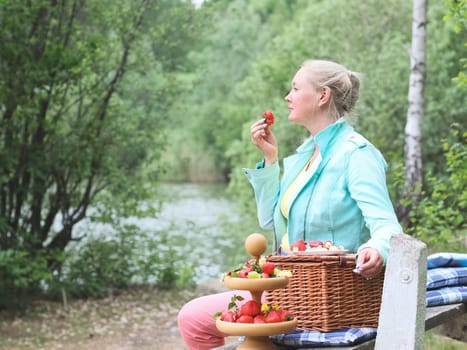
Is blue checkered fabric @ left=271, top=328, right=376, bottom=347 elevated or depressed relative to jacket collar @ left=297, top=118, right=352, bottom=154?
depressed

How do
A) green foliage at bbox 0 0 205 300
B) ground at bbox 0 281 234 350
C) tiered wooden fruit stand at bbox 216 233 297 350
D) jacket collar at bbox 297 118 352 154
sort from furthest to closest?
A: green foliage at bbox 0 0 205 300
ground at bbox 0 281 234 350
jacket collar at bbox 297 118 352 154
tiered wooden fruit stand at bbox 216 233 297 350

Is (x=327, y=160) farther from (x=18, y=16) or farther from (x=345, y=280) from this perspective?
(x=18, y=16)

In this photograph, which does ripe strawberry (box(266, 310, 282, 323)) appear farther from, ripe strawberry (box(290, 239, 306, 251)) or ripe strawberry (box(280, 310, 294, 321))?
ripe strawberry (box(290, 239, 306, 251))

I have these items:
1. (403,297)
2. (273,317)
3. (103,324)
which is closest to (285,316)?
(273,317)

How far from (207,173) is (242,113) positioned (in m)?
3.01

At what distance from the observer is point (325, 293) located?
257 centimetres

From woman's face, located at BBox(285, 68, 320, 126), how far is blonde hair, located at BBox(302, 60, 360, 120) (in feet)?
0.08

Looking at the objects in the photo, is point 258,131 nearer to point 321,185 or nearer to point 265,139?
point 265,139

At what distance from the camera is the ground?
7824 millimetres

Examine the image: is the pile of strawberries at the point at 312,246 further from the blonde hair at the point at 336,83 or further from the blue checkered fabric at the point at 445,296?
the blue checkered fabric at the point at 445,296

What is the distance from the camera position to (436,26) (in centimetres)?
1656

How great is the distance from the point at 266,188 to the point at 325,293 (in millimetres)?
689

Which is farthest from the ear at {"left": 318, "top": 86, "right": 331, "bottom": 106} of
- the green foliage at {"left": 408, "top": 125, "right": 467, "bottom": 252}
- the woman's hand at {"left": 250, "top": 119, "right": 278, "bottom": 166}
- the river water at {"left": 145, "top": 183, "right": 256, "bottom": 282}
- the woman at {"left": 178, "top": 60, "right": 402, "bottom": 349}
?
the river water at {"left": 145, "top": 183, "right": 256, "bottom": 282}

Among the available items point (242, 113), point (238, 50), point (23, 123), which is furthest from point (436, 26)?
point (238, 50)
